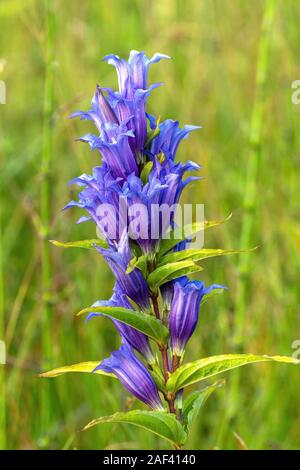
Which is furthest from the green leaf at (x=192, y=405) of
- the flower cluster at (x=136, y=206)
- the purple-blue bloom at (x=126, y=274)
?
the purple-blue bloom at (x=126, y=274)

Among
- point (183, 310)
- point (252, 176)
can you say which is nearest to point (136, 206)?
point (183, 310)

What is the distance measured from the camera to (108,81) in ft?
10.4

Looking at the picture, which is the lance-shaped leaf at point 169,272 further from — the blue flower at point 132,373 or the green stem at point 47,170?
the green stem at point 47,170

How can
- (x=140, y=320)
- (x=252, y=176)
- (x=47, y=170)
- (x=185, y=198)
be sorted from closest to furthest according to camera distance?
(x=140, y=320), (x=47, y=170), (x=252, y=176), (x=185, y=198)

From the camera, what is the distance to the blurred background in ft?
6.08

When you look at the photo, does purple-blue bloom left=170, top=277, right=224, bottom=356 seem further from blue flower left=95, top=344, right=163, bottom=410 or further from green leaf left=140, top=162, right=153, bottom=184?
A: green leaf left=140, top=162, right=153, bottom=184

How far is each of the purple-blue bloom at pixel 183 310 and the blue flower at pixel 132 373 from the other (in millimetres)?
59

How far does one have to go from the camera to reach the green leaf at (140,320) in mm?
967

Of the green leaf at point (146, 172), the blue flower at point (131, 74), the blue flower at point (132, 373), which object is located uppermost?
the blue flower at point (131, 74)

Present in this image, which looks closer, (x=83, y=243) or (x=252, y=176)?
(x=83, y=243)

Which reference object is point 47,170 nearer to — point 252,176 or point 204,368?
point 252,176

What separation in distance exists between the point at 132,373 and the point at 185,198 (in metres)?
1.44

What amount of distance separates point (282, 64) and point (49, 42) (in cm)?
154

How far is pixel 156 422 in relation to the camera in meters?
1.01
